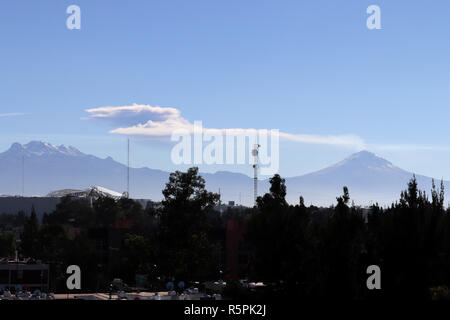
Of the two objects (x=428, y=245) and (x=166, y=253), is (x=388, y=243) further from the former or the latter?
(x=166, y=253)

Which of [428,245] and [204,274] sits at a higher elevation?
[428,245]

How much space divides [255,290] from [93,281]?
7995 cm

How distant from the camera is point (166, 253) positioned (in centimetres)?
9388
